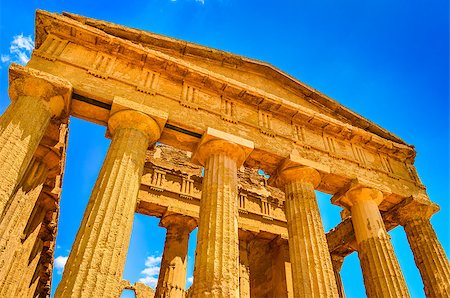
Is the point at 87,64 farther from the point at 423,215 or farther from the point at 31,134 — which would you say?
the point at 423,215

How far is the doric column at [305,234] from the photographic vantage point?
830 cm

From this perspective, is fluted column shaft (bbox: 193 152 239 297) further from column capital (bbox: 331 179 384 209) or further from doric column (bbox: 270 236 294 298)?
doric column (bbox: 270 236 294 298)

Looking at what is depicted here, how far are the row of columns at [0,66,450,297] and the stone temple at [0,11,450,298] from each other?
0.03m

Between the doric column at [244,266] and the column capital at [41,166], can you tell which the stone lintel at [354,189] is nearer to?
the doric column at [244,266]

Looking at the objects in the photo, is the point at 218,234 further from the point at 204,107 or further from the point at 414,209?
the point at 414,209

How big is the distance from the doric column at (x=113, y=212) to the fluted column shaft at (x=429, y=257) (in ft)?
31.2

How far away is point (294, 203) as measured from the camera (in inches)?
397

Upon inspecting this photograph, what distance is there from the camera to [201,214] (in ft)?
27.7

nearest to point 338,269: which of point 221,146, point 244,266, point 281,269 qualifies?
point 281,269

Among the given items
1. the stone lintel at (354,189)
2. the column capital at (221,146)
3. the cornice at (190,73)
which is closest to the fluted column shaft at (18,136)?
the cornice at (190,73)

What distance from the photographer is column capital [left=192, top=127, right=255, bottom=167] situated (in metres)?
9.77

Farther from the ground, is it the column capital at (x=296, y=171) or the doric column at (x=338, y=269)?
the column capital at (x=296, y=171)

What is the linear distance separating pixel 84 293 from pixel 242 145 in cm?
584

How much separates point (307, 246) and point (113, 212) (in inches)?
201
